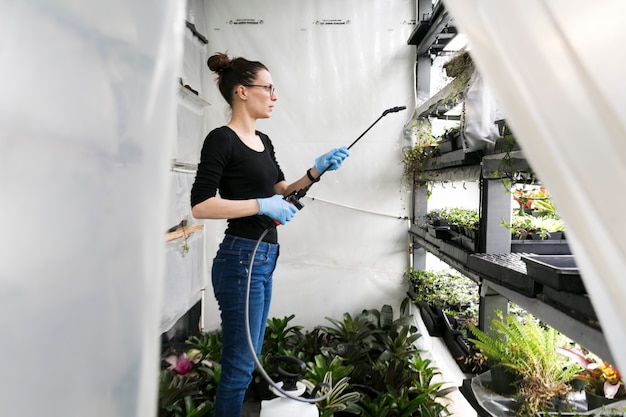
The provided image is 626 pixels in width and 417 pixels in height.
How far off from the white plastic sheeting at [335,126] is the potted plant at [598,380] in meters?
1.66

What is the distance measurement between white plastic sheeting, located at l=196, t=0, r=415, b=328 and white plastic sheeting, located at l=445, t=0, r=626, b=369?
2547 mm

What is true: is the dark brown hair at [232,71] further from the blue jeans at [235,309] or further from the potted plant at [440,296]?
the potted plant at [440,296]

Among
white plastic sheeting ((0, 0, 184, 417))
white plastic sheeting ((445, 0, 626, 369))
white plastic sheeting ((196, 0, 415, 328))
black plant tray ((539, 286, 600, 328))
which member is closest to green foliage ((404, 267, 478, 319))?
white plastic sheeting ((196, 0, 415, 328))

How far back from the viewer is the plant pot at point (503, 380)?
1.46 meters

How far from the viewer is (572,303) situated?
97 centimetres

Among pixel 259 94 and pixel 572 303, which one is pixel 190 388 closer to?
pixel 259 94

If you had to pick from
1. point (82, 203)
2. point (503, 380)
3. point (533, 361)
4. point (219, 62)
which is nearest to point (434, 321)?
point (503, 380)

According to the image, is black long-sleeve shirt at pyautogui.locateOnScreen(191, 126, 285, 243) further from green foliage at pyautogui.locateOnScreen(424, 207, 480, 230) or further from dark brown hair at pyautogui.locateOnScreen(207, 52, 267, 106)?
green foliage at pyautogui.locateOnScreen(424, 207, 480, 230)

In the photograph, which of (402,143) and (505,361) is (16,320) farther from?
(402,143)

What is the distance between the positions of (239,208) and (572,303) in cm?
100

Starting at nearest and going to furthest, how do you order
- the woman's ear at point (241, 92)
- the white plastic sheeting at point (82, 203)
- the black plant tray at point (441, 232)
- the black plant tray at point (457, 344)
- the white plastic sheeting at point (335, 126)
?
1. the white plastic sheeting at point (82, 203)
2. the woman's ear at point (241, 92)
3. the black plant tray at point (457, 344)
4. the black plant tray at point (441, 232)
5. the white plastic sheeting at point (335, 126)

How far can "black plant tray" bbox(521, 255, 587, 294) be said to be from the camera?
98 cm

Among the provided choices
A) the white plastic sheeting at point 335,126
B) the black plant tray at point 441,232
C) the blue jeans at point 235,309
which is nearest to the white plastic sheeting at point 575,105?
the blue jeans at point 235,309

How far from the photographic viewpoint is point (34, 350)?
32cm
